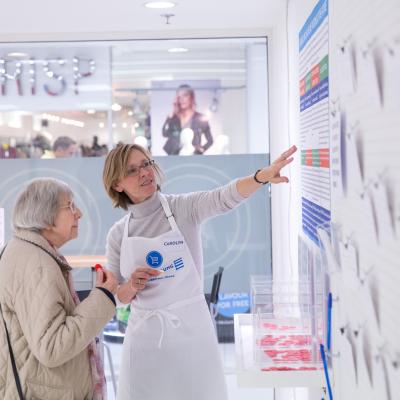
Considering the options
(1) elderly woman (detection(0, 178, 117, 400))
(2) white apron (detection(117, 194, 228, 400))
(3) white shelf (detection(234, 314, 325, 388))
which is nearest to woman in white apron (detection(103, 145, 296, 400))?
(2) white apron (detection(117, 194, 228, 400))

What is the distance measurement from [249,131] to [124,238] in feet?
5.91

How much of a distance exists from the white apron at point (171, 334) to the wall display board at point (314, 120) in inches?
21.4

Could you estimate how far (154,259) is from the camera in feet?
10.5

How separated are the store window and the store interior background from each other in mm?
68

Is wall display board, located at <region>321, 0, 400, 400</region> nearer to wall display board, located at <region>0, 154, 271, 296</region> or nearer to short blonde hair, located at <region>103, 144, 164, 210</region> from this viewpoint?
short blonde hair, located at <region>103, 144, 164, 210</region>

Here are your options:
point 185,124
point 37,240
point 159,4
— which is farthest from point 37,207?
point 185,124

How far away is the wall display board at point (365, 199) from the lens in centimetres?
140

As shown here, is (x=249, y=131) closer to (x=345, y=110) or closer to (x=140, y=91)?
(x=140, y=91)

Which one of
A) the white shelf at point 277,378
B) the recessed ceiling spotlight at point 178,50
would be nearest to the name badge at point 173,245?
the white shelf at point 277,378

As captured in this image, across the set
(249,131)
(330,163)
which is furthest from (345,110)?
(249,131)

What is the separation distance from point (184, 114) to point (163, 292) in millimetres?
1854

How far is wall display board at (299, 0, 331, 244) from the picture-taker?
236 cm

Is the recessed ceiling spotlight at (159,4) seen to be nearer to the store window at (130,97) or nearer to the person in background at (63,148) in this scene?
the store window at (130,97)

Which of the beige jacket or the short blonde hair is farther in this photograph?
the short blonde hair
